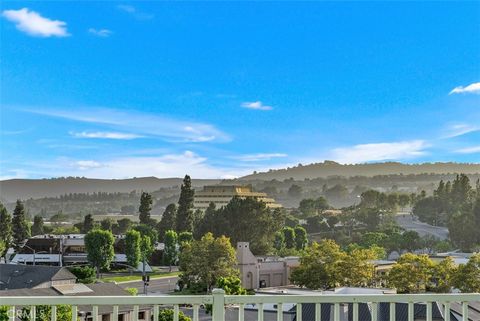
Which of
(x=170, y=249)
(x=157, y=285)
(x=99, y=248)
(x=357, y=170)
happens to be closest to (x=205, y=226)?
(x=170, y=249)

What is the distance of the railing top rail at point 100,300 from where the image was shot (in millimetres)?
2732

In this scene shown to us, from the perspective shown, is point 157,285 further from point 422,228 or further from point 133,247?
point 422,228

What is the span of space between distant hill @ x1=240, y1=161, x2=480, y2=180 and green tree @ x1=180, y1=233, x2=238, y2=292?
5288 inches

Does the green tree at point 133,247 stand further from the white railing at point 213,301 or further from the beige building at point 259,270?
the white railing at point 213,301

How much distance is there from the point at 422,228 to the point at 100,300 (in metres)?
66.7

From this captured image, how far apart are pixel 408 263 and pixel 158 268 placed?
20532mm

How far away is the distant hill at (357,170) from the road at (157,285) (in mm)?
129968

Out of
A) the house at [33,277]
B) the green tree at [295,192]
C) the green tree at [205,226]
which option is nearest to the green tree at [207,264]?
the house at [33,277]

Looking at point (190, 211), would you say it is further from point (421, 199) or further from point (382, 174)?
point (382, 174)

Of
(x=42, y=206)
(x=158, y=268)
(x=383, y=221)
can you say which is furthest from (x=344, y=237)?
(x=42, y=206)

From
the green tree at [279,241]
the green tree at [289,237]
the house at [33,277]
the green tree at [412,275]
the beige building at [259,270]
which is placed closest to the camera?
the house at [33,277]

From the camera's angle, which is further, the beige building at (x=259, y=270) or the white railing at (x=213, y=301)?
the beige building at (x=259, y=270)

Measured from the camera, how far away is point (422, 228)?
6575 cm

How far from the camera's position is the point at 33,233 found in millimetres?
51594
